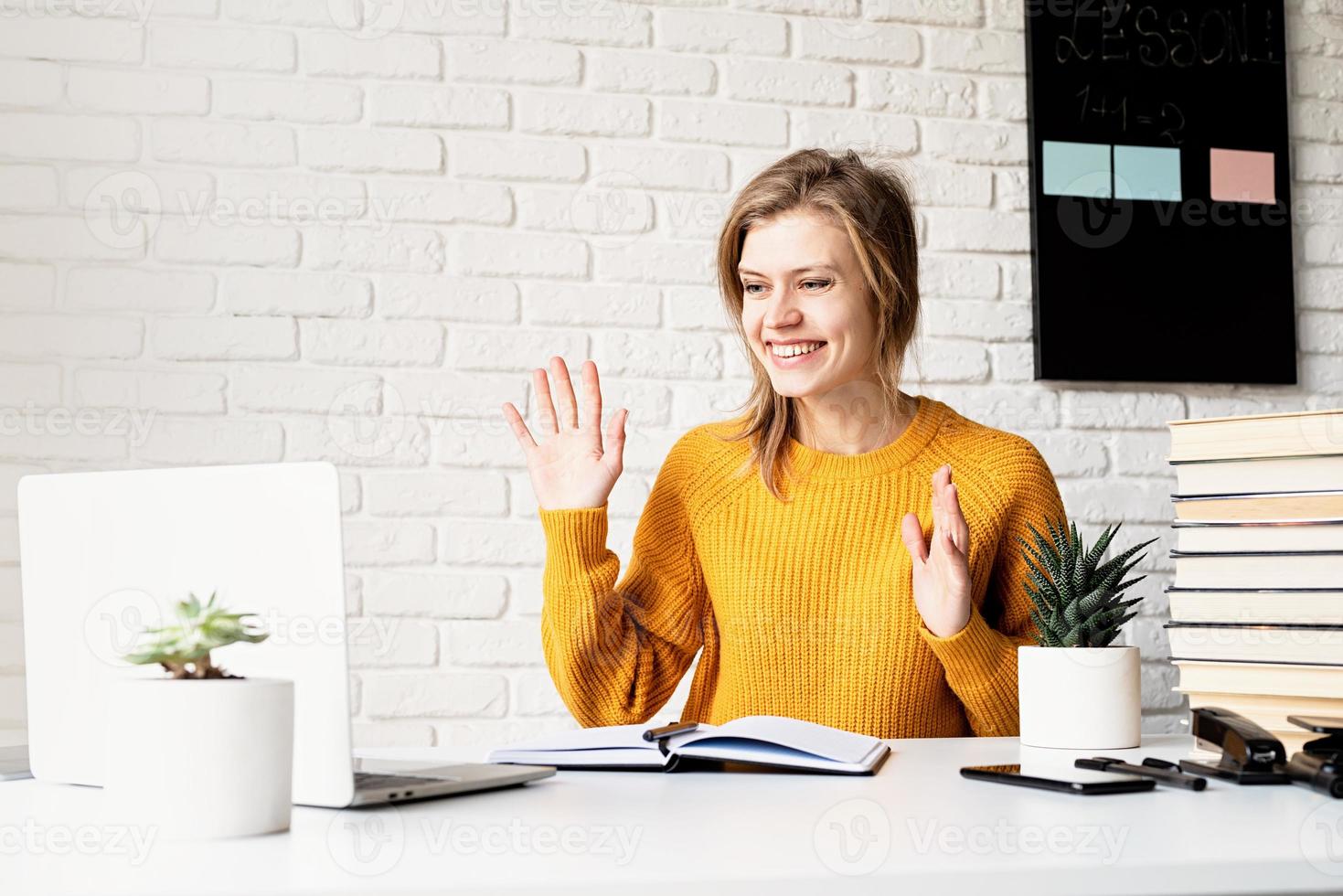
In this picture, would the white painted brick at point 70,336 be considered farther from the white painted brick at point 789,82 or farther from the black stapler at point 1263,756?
the black stapler at point 1263,756

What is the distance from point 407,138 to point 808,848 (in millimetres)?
1780

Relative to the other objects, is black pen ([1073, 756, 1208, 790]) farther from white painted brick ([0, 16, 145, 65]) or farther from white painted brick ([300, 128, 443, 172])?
white painted brick ([0, 16, 145, 65])

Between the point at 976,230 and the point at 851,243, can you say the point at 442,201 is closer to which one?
the point at 851,243

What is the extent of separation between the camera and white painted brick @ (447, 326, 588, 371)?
227 cm

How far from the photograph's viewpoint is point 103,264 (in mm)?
2162

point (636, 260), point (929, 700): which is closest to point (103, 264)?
point (636, 260)

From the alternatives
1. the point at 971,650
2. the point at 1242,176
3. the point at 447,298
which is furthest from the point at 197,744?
the point at 1242,176

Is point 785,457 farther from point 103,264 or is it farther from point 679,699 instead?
point 103,264

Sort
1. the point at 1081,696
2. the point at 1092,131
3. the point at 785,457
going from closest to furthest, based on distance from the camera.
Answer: the point at 1081,696
the point at 785,457
the point at 1092,131

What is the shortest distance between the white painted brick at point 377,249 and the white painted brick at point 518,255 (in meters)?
0.04

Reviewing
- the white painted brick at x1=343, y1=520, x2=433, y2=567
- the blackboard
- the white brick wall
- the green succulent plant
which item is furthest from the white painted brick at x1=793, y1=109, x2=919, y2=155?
the green succulent plant

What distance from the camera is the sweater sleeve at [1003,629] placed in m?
1.57

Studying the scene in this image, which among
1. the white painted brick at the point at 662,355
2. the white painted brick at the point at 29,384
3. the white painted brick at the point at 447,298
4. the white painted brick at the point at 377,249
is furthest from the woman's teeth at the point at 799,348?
the white painted brick at the point at 29,384

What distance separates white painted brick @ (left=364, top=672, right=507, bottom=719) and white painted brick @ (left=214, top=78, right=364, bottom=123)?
38.1 inches
